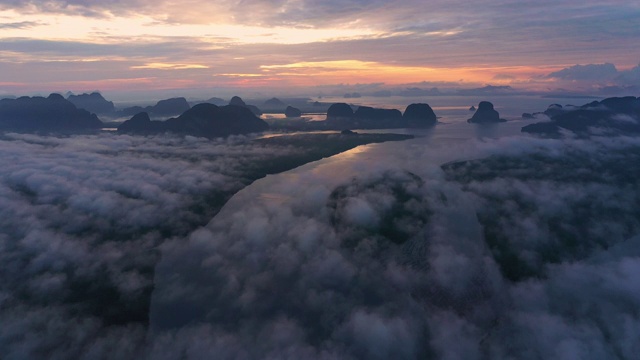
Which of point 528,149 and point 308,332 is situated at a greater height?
point 528,149

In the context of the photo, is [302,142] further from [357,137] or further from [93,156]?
[93,156]

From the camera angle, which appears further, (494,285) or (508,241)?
(508,241)

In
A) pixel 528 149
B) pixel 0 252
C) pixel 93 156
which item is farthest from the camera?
pixel 528 149

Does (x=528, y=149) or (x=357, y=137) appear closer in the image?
(x=528, y=149)

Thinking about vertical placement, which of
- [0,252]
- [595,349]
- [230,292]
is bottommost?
[595,349]

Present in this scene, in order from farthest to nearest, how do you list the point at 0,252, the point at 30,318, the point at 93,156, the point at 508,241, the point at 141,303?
the point at 93,156 < the point at 508,241 < the point at 0,252 < the point at 141,303 < the point at 30,318

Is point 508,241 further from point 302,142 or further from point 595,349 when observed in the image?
point 302,142

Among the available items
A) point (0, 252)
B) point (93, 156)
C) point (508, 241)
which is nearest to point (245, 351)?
point (0, 252)

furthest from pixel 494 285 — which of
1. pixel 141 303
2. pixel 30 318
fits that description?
pixel 30 318

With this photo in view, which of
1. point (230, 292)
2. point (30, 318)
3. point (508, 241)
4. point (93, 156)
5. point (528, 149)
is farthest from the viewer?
point (528, 149)
